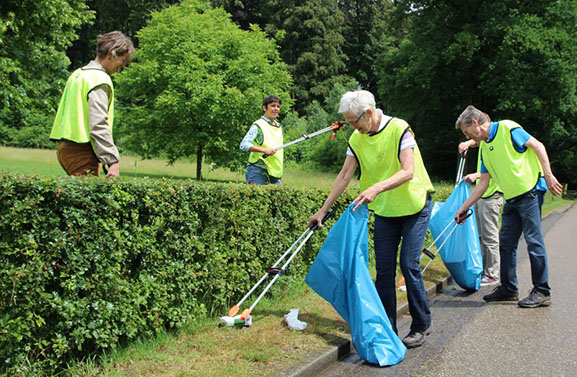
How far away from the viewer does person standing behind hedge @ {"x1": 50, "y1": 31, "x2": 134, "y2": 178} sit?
3801 mm

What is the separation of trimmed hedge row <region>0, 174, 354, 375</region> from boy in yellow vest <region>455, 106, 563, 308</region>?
3035mm

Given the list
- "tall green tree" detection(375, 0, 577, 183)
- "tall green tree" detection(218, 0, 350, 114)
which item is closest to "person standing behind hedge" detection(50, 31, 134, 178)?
"tall green tree" detection(375, 0, 577, 183)

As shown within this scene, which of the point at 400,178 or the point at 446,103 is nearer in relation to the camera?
the point at 400,178

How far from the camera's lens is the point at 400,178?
160 inches

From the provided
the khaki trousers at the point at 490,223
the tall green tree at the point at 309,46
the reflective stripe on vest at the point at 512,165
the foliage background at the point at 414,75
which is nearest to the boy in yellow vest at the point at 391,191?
the reflective stripe on vest at the point at 512,165

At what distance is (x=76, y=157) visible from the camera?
12.9 ft

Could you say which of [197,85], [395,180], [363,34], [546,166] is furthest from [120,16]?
[395,180]

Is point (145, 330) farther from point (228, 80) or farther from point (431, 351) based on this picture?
point (228, 80)

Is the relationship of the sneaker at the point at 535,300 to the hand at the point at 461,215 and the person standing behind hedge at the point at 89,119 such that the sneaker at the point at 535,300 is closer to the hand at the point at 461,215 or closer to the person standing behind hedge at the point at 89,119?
the hand at the point at 461,215

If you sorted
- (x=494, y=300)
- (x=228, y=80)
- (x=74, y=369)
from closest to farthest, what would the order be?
(x=74, y=369) → (x=494, y=300) → (x=228, y=80)

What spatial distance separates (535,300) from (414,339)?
221cm

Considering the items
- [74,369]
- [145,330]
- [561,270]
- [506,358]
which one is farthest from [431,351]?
[561,270]

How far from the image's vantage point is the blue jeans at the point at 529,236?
580 cm

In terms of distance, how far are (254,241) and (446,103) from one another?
32.1m
